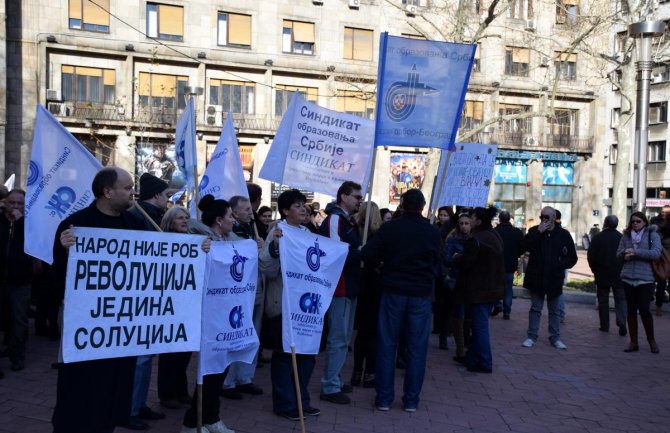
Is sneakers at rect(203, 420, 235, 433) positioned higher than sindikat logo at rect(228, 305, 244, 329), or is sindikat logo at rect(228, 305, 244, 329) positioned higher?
sindikat logo at rect(228, 305, 244, 329)

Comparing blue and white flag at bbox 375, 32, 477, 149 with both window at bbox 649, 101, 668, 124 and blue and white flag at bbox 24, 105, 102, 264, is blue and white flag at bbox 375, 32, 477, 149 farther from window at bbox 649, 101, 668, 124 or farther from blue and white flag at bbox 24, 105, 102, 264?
window at bbox 649, 101, 668, 124

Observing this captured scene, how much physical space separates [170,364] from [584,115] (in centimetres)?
4017

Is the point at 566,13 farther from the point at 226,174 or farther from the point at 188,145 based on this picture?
the point at 188,145

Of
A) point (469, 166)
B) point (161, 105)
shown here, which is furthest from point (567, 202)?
point (469, 166)

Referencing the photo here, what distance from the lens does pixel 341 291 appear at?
237 inches

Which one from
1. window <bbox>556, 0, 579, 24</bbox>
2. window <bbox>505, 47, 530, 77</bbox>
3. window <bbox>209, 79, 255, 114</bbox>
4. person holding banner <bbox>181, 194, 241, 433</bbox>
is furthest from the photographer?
window <bbox>505, 47, 530, 77</bbox>

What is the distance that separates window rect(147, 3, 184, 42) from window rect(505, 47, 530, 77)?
19064 mm

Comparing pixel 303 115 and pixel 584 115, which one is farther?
pixel 584 115

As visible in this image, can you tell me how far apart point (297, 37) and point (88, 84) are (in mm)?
11118

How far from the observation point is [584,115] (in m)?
40.9

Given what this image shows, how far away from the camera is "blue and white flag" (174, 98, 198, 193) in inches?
271

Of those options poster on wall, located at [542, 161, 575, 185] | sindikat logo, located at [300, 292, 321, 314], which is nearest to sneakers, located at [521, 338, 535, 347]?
sindikat logo, located at [300, 292, 321, 314]

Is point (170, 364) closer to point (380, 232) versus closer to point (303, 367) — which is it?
point (303, 367)

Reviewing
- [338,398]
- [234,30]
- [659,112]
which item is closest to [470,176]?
[338,398]
